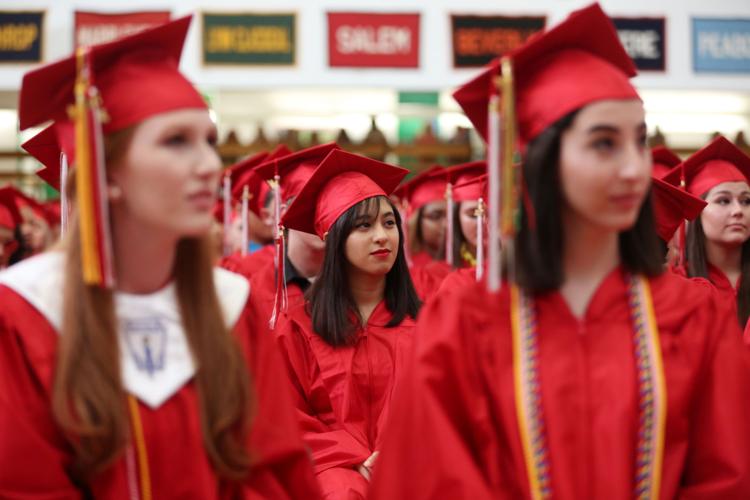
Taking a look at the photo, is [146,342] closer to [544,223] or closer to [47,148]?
[544,223]

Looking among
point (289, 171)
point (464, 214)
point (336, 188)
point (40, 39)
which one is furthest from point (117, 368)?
point (40, 39)

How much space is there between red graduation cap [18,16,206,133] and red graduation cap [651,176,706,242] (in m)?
1.97

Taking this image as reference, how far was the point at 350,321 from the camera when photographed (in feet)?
10.7

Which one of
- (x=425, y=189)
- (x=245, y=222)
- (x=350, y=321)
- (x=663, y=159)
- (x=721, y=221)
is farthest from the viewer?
(x=425, y=189)

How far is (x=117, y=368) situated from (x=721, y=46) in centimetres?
742

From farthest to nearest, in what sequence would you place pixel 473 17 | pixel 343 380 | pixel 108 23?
pixel 473 17, pixel 108 23, pixel 343 380

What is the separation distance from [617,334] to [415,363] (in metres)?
0.42

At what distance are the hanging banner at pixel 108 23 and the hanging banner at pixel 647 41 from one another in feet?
13.3

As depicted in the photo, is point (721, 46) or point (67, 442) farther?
point (721, 46)

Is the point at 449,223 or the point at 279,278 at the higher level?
the point at 449,223

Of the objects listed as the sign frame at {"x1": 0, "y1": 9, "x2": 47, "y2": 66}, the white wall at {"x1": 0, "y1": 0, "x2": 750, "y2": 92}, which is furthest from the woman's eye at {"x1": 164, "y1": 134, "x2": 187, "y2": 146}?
the sign frame at {"x1": 0, "y1": 9, "x2": 47, "y2": 66}

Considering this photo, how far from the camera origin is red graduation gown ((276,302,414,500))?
3104 millimetres

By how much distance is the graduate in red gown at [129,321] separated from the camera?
1705mm

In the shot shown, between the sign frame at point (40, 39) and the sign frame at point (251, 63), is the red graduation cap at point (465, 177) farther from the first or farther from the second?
the sign frame at point (40, 39)
